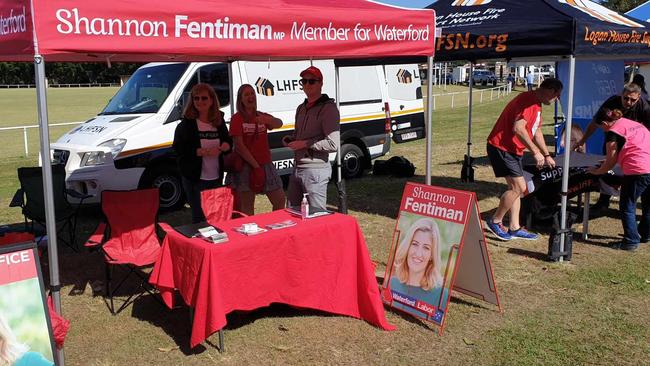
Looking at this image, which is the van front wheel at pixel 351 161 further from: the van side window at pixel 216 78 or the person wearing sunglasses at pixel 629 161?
the person wearing sunglasses at pixel 629 161

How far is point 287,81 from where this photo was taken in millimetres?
9180

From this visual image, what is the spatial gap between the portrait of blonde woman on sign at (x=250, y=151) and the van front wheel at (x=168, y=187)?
248 centimetres

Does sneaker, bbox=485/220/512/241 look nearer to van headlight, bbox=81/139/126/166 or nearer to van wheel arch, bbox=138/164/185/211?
van wheel arch, bbox=138/164/185/211

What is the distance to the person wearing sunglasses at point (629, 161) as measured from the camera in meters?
5.78

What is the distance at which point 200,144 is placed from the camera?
5000 millimetres

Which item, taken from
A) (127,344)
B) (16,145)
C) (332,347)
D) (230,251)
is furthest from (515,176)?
(16,145)

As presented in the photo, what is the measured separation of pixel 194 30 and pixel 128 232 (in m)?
2.03

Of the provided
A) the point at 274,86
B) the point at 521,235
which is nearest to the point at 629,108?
the point at 521,235

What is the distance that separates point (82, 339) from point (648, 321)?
4.21m

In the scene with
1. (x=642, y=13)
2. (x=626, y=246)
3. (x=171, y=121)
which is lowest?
(x=626, y=246)

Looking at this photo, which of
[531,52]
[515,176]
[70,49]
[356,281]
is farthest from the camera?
[515,176]

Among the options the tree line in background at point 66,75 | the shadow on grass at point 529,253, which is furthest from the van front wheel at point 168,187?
the tree line in background at point 66,75

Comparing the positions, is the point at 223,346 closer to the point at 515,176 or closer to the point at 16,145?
the point at 515,176

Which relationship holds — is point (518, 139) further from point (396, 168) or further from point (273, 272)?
point (396, 168)
